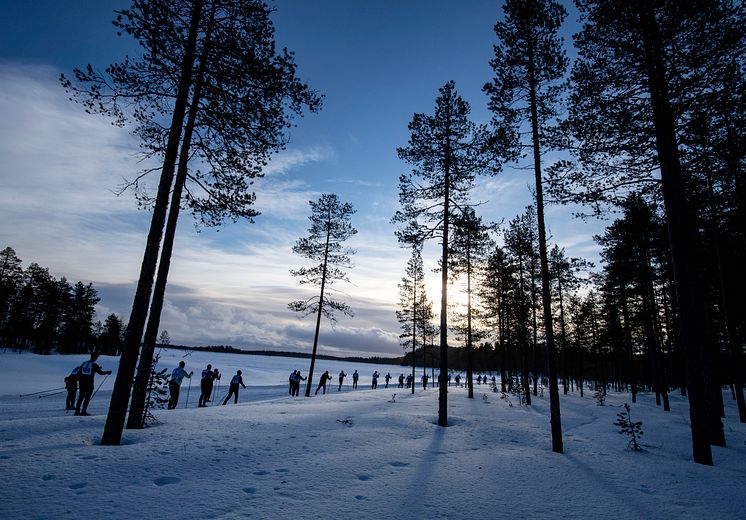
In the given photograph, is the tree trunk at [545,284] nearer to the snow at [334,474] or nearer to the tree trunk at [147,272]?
the snow at [334,474]

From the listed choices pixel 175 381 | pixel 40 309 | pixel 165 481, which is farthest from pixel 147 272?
pixel 40 309

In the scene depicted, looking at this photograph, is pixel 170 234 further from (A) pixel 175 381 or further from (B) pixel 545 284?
(B) pixel 545 284

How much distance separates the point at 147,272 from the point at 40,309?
71037 millimetres

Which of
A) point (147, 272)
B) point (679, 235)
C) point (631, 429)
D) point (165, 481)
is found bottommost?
point (631, 429)

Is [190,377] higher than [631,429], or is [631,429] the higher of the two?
[631,429]

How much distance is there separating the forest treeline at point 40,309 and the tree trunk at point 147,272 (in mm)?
58202

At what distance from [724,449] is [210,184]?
15.4 meters

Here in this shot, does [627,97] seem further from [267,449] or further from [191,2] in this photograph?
[267,449]

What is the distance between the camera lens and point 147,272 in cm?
689

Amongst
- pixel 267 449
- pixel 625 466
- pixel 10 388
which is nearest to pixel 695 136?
pixel 625 466

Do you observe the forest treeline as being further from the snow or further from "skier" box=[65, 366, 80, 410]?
the snow

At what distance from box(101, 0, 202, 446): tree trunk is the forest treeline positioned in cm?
5820

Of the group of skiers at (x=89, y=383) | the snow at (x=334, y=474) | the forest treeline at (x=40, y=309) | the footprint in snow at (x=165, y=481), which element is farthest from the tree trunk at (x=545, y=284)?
the forest treeline at (x=40, y=309)

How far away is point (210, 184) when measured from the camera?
28.3 ft
